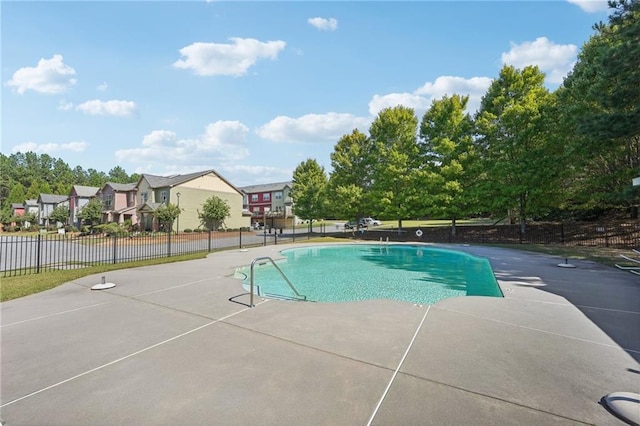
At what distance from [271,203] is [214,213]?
23.1m

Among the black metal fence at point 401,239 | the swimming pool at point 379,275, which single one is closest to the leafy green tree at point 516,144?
the black metal fence at point 401,239

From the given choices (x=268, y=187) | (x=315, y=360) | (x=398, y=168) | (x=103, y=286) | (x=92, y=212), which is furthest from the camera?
(x=268, y=187)

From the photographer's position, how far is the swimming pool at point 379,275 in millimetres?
9034

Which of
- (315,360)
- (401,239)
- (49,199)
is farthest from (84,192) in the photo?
(315,360)

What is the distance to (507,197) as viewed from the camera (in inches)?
808

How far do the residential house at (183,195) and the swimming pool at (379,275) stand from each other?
1991 centimetres

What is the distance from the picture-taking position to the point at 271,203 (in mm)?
57000

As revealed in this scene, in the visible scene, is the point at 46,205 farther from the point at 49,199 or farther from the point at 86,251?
the point at 86,251

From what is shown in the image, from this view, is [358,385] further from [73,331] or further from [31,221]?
[31,221]

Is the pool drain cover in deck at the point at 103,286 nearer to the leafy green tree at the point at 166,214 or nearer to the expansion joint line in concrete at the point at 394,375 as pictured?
the expansion joint line in concrete at the point at 394,375

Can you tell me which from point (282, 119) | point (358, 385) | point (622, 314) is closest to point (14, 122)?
point (358, 385)

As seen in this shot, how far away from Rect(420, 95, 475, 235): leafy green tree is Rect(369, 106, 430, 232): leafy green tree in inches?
41.4

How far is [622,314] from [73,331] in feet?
32.4

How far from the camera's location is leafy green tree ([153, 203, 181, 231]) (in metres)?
29.7
